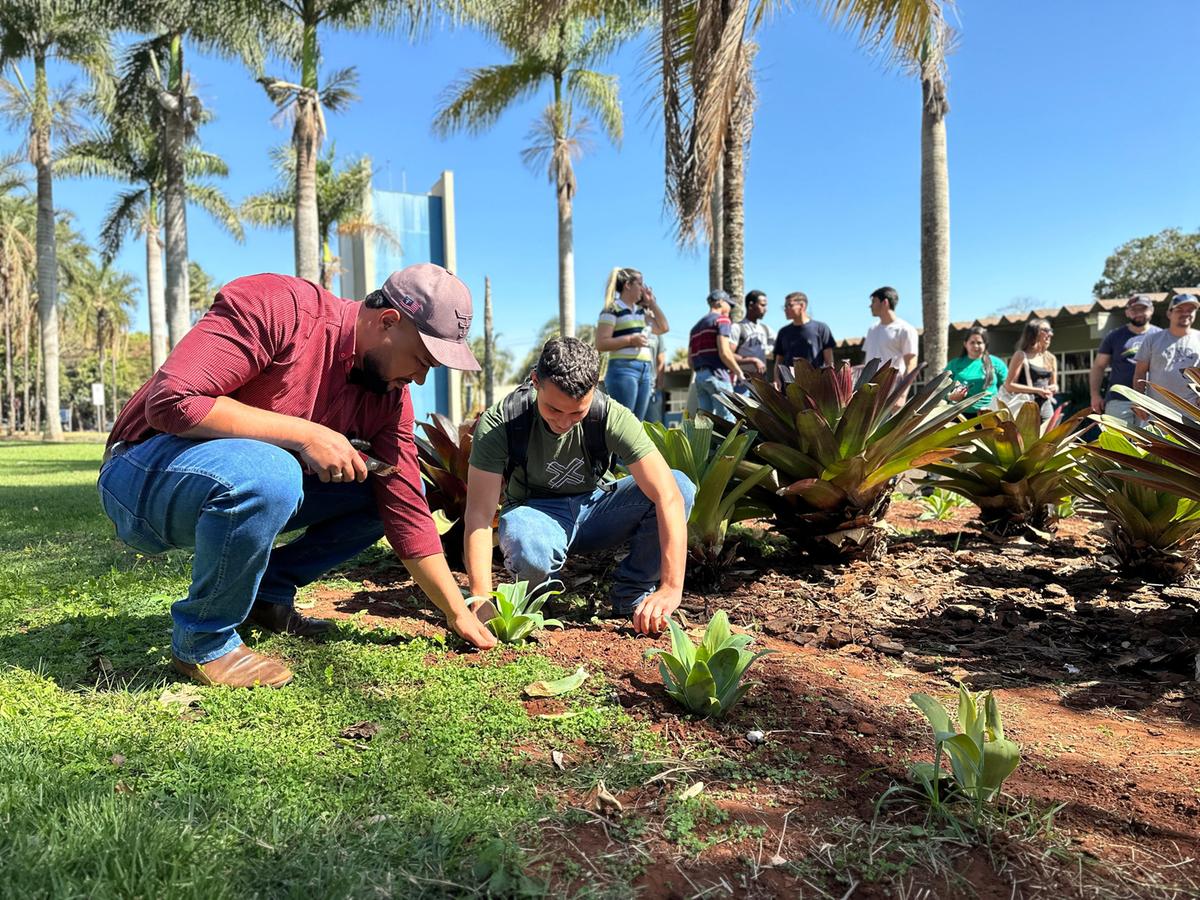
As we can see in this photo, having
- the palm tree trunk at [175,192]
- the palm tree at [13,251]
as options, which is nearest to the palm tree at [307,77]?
the palm tree trunk at [175,192]

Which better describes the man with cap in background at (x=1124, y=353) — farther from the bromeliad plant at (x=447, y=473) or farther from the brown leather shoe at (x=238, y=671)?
the brown leather shoe at (x=238, y=671)

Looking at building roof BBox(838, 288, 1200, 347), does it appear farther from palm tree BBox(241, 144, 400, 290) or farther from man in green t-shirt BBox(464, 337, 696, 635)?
palm tree BBox(241, 144, 400, 290)

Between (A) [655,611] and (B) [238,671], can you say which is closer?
(B) [238,671]

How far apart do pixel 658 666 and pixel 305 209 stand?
14.4 meters

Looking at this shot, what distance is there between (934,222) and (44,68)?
25.8 meters

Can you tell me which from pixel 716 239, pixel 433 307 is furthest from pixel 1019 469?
pixel 716 239

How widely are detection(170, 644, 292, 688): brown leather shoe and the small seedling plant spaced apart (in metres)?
1.80

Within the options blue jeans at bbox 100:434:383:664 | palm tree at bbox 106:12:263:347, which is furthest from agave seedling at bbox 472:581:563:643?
palm tree at bbox 106:12:263:347

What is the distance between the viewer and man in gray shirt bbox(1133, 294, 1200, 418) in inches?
238

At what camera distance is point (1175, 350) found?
6.09 m

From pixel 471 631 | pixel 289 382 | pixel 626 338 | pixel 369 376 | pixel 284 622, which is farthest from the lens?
pixel 626 338

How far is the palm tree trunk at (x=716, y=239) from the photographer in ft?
35.3

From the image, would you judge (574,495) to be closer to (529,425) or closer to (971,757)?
(529,425)

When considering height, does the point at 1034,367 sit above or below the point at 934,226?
below
